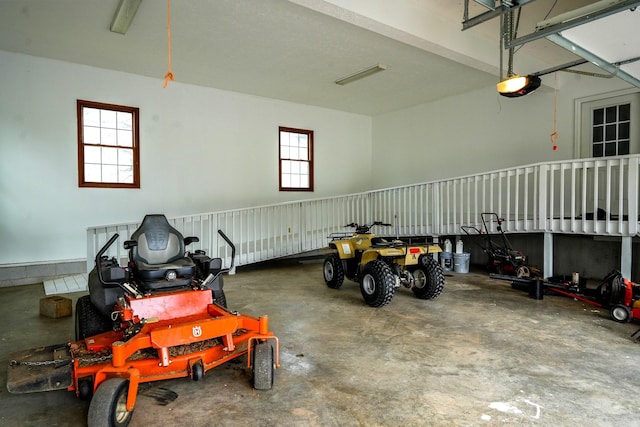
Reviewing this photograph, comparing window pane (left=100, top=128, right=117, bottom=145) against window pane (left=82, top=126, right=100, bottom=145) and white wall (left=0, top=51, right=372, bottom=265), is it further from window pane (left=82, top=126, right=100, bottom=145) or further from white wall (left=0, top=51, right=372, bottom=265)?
white wall (left=0, top=51, right=372, bottom=265)

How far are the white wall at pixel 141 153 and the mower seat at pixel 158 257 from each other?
12.2ft

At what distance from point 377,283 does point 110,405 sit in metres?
3.05

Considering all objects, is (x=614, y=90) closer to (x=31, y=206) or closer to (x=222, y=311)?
(x=222, y=311)

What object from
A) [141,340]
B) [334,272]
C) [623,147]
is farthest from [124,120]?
[623,147]

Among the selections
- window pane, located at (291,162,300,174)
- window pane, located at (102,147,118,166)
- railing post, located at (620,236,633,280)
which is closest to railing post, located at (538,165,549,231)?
railing post, located at (620,236,633,280)

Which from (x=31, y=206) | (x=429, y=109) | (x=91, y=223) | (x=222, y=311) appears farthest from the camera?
(x=429, y=109)

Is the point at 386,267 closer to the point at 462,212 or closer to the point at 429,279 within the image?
the point at 429,279

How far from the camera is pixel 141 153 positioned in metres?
6.91

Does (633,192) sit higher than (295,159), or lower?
lower

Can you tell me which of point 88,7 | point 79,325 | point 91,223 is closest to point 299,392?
point 79,325

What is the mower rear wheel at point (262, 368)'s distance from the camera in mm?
2469

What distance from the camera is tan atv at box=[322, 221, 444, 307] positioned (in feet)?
14.5

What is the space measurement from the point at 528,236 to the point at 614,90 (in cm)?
273

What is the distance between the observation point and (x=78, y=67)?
6293 millimetres
